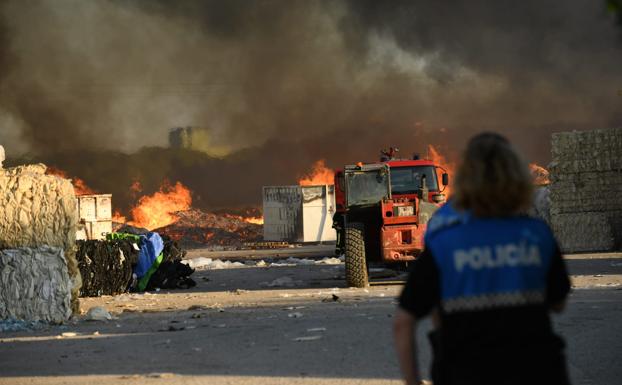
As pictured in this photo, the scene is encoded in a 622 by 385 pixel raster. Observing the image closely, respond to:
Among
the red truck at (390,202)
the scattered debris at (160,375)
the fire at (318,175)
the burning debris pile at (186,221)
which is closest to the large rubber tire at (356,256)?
the red truck at (390,202)

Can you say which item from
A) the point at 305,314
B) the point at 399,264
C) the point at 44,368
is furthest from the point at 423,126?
the point at 44,368

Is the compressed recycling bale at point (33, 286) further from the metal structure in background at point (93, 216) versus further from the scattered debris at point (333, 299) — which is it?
the metal structure in background at point (93, 216)

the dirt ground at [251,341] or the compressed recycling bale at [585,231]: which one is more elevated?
the compressed recycling bale at [585,231]

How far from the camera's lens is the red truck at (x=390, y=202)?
1808 centimetres

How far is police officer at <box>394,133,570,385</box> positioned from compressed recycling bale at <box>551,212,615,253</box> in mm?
27011

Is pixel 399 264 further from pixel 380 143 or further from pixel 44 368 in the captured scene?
pixel 380 143

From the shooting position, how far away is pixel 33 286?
43.9 feet

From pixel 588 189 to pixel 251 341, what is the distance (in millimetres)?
20319

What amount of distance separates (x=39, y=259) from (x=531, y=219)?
11.0m

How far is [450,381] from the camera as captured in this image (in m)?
3.21

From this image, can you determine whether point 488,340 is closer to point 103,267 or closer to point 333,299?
point 333,299

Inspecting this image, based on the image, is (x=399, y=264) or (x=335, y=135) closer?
(x=399, y=264)

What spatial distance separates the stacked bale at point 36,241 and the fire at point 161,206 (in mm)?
43006

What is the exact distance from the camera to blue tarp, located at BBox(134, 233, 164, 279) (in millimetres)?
19609
